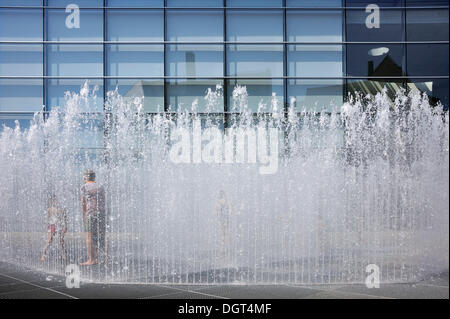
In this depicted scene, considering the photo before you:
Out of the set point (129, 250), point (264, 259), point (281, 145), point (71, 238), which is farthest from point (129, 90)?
point (264, 259)

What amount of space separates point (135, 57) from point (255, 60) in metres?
3.72

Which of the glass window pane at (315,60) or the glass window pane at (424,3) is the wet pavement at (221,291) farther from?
the glass window pane at (424,3)

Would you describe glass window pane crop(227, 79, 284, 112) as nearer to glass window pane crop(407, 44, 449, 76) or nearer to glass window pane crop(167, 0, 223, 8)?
glass window pane crop(167, 0, 223, 8)

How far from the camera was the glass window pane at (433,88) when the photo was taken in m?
14.5

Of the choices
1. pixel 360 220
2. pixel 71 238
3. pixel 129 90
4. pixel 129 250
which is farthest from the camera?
pixel 129 90

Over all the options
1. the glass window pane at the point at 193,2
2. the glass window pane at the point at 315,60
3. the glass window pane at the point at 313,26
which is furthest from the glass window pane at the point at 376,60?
the glass window pane at the point at 193,2

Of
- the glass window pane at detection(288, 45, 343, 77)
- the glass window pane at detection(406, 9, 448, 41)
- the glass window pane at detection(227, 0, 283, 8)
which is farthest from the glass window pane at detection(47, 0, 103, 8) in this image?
the glass window pane at detection(406, 9, 448, 41)

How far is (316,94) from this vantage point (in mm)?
14547

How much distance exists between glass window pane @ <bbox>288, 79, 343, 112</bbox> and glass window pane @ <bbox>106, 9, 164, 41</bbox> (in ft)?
14.5

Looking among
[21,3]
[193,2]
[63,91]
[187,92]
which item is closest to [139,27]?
[193,2]

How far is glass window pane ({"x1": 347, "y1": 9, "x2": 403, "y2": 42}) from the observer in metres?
14.7

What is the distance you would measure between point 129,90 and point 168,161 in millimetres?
2890

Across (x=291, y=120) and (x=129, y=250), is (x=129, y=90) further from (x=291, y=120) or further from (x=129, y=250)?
(x=129, y=250)

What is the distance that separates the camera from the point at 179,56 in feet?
48.0
